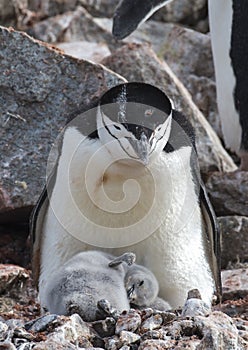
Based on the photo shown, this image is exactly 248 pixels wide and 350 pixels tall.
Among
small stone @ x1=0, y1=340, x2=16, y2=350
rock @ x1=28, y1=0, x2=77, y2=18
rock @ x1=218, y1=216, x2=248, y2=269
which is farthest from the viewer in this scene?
rock @ x1=28, y1=0, x2=77, y2=18

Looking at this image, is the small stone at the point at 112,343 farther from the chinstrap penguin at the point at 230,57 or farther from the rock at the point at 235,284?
the chinstrap penguin at the point at 230,57

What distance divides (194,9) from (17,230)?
3.36m

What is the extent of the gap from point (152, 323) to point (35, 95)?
1.95m

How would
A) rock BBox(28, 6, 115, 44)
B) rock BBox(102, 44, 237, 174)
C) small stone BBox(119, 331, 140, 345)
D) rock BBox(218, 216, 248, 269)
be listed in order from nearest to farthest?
small stone BBox(119, 331, 140, 345), rock BBox(218, 216, 248, 269), rock BBox(102, 44, 237, 174), rock BBox(28, 6, 115, 44)

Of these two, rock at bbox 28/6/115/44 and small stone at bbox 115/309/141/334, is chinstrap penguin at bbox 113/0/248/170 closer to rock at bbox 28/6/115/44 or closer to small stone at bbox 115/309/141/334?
rock at bbox 28/6/115/44

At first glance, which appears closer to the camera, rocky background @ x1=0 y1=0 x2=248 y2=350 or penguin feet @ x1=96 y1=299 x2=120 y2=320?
rocky background @ x1=0 y1=0 x2=248 y2=350

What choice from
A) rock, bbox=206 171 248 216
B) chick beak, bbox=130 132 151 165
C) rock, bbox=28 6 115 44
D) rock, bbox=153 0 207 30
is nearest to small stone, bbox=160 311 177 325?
chick beak, bbox=130 132 151 165

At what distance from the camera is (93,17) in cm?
785

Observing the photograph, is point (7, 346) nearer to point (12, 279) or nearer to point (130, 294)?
point (130, 294)

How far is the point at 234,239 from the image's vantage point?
4.86m

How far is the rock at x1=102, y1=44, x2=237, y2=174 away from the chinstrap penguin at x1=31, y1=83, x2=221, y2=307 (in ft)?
4.32

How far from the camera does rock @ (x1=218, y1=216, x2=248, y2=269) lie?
4.84m

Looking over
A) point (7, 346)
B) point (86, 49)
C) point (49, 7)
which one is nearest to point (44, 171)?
point (7, 346)

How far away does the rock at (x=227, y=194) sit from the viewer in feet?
17.2
